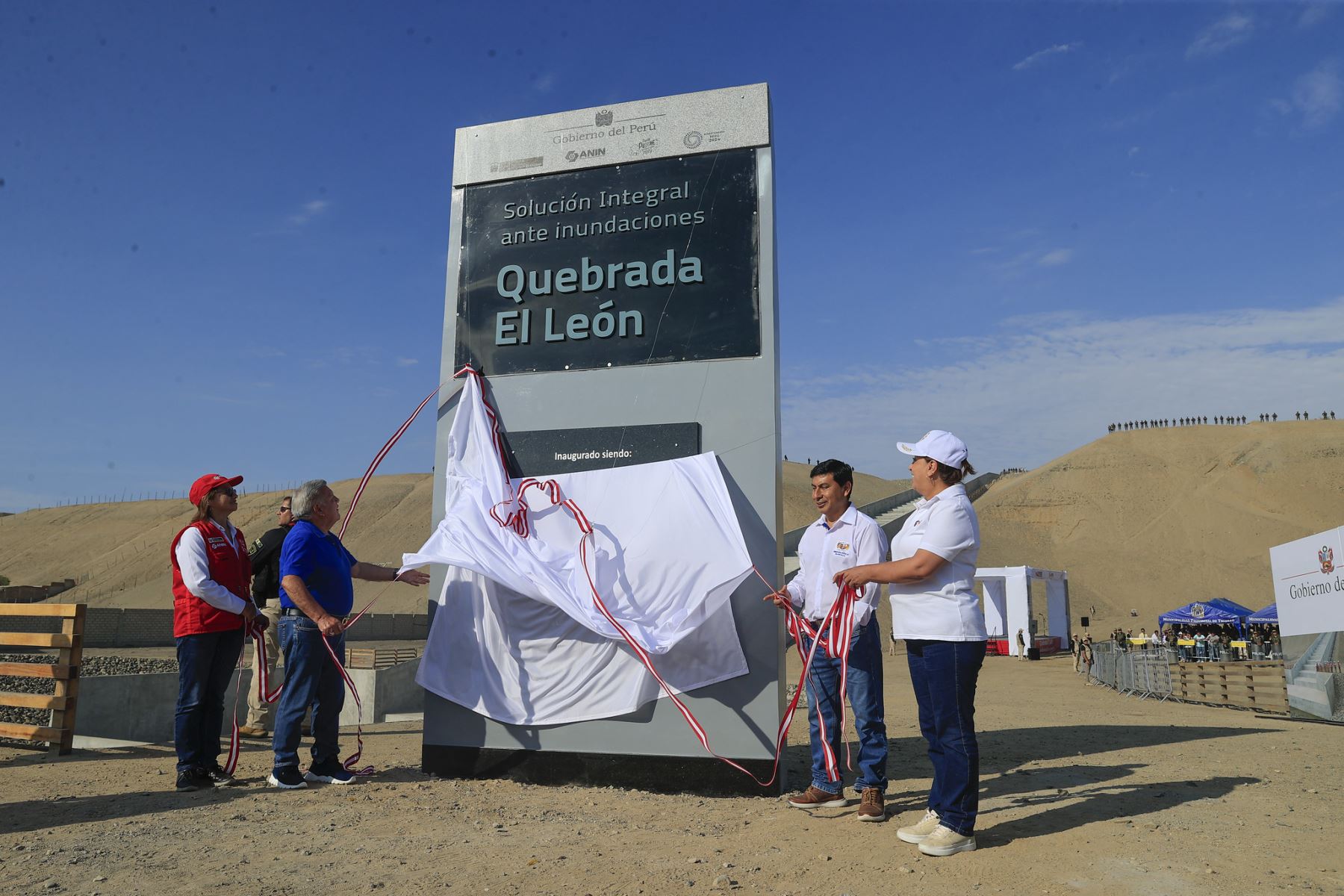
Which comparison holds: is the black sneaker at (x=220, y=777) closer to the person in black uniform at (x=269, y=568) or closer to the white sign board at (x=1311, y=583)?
the person in black uniform at (x=269, y=568)

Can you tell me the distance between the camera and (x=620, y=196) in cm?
584

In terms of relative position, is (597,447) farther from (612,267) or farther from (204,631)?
(204,631)

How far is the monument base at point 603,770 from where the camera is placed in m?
4.94

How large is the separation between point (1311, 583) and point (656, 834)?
36.2 feet

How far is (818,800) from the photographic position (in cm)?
455

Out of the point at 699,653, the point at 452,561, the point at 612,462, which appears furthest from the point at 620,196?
the point at 699,653

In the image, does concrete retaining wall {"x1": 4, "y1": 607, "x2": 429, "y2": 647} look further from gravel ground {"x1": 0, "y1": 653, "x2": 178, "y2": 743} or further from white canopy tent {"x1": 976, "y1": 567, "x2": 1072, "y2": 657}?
white canopy tent {"x1": 976, "y1": 567, "x2": 1072, "y2": 657}

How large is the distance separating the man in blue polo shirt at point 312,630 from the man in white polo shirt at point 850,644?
232 cm

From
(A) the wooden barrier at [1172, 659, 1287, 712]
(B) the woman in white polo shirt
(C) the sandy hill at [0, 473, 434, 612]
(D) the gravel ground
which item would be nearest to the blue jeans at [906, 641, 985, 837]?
(B) the woman in white polo shirt

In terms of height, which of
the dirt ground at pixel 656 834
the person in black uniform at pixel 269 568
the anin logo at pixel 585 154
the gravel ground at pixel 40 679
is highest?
the anin logo at pixel 585 154

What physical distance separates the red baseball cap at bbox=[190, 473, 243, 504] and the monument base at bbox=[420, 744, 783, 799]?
80.5 inches

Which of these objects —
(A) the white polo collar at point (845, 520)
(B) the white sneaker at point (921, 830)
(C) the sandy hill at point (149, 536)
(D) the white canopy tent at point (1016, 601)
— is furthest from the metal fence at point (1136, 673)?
(C) the sandy hill at point (149, 536)

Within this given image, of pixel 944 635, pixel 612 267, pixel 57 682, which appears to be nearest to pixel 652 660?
pixel 944 635

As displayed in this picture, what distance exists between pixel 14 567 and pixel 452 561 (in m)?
83.2
